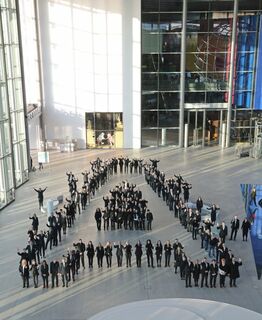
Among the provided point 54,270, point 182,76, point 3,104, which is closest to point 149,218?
point 54,270

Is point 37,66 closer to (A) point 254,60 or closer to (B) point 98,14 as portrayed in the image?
(B) point 98,14

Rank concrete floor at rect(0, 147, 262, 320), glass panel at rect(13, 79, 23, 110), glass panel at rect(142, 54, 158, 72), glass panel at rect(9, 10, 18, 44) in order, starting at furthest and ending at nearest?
glass panel at rect(142, 54, 158, 72), glass panel at rect(13, 79, 23, 110), glass panel at rect(9, 10, 18, 44), concrete floor at rect(0, 147, 262, 320)

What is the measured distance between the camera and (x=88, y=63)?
30297 millimetres

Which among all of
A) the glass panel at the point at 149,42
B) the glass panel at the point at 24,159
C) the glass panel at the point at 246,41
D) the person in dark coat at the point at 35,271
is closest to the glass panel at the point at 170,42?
the glass panel at the point at 149,42

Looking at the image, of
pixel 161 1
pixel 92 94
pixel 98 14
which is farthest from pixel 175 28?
pixel 92 94

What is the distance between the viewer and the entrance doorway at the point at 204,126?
105 ft

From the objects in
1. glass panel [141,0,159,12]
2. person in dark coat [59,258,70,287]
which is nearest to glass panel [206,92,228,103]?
glass panel [141,0,159,12]

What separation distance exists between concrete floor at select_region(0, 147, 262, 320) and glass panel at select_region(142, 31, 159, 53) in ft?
27.3

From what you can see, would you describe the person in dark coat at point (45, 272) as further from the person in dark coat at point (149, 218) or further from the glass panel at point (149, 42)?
the glass panel at point (149, 42)

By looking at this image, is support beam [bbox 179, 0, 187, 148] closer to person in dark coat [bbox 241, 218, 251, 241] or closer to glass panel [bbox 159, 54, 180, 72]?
glass panel [bbox 159, 54, 180, 72]

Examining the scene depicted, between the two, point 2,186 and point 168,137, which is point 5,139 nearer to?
point 2,186

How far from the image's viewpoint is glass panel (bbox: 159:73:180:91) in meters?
31.2

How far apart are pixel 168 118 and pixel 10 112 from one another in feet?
43.3

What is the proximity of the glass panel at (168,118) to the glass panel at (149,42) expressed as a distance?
4.66 meters
